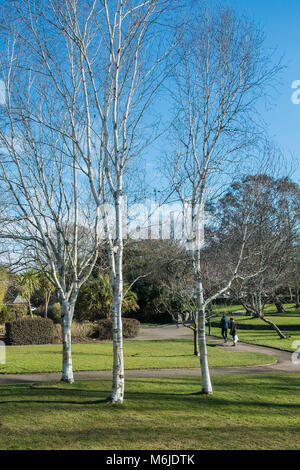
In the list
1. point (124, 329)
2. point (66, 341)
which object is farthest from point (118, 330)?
point (124, 329)

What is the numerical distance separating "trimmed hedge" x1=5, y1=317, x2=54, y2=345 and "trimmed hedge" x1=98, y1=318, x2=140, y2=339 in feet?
11.8

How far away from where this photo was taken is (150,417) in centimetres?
724

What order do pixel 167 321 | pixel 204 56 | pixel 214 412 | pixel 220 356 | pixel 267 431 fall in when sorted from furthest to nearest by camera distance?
pixel 167 321
pixel 220 356
pixel 204 56
pixel 214 412
pixel 267 431

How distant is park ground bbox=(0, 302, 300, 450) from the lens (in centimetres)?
610

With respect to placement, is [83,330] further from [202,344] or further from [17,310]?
[202,344]

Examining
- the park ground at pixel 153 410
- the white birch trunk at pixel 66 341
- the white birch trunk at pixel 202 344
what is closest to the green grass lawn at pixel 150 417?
the park ground at pixel 153 410

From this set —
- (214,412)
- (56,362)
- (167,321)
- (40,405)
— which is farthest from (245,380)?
(167,321)

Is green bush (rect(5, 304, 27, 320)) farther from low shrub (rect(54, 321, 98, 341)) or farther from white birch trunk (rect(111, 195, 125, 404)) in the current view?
white birch trunk (rect(111, 195, 125, 404))

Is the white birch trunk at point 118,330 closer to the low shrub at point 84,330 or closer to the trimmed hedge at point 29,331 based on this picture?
the trimmed hedge at point 29,331

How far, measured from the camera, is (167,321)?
137 ft

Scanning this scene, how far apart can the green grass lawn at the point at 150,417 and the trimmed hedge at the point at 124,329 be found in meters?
15.9

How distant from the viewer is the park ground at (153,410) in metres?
Answer: 6.10

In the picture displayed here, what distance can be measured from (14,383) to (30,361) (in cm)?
442
